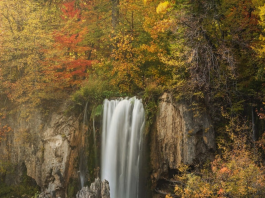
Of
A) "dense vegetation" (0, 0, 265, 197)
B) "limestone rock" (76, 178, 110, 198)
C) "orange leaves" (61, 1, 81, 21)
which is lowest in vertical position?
"limestone rock" (76, 178, 110, 198)

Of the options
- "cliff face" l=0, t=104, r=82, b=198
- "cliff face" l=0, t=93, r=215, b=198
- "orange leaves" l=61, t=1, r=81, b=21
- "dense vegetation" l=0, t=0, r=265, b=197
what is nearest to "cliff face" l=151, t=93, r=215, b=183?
"cliff face" l=0, t=93, r=215, b=198

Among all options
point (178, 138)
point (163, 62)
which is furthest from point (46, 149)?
point (163, 62)

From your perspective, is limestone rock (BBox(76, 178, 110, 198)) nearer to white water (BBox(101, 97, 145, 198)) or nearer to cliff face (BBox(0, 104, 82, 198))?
white water (BBox(101, 97, 145, 198))

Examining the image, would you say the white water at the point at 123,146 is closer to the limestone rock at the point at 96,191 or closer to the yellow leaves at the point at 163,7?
the limestone rock at the point at 96,191

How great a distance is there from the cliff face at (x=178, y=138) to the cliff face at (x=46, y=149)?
4.32 m

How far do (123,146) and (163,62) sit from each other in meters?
3.92

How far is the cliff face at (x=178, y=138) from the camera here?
35.5 feet

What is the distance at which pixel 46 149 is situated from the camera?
1404cm

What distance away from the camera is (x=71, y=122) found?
14.0 m

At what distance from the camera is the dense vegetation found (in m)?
10.7

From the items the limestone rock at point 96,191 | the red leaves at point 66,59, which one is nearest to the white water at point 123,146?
the limestone rock at point 96,191

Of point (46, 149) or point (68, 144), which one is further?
point (46, 149)

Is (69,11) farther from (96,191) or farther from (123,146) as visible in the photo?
(96,191)

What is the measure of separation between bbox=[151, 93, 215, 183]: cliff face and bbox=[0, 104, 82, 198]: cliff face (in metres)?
4.32
